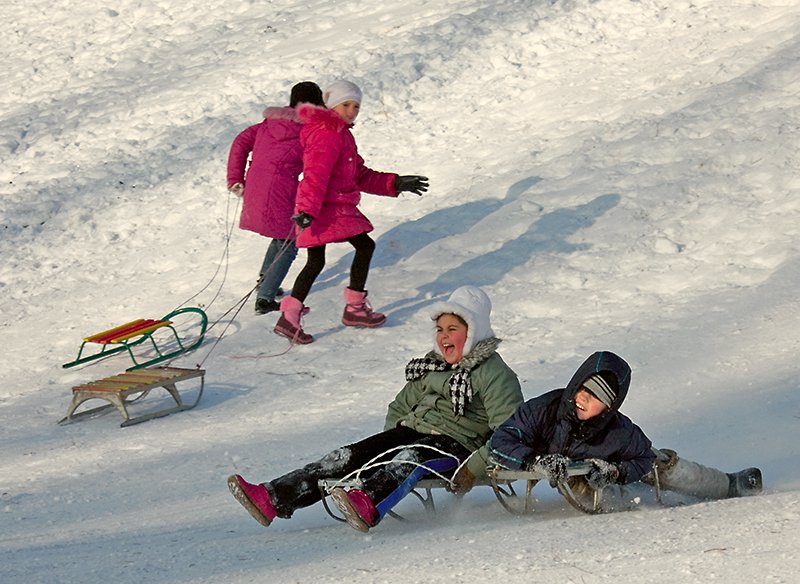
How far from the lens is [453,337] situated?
5629mm

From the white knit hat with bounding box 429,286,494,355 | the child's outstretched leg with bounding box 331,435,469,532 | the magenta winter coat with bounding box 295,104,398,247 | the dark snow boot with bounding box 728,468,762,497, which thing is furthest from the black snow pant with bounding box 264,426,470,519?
the magenta winter coat with bounding box 295,104,398,247

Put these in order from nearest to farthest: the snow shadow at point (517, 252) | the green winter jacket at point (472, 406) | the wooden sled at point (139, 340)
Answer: the green winter jacket at point (472, 406) → the wooden sled at point (139, 340) → the snow shadow at point (517, 252)

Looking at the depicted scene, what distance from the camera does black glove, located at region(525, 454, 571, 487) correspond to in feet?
16.4

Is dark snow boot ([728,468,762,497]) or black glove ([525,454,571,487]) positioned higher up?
black glove ([525,454,571,487])

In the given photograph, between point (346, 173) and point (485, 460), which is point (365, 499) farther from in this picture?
point (346, 173)

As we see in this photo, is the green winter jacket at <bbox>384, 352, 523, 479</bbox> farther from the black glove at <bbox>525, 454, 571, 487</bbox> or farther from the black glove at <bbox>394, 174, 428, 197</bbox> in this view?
the black glove at <bbox>394, 174, 428, 197</bbox>

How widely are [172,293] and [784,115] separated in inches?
209

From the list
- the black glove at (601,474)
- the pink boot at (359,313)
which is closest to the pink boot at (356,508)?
the black glove at (601,474)

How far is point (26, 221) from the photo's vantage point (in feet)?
37.2

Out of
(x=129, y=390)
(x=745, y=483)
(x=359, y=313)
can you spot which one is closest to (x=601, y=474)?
(x=745, y=483)

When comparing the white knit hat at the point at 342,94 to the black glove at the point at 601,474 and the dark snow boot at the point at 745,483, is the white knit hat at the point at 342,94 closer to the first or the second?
the dark snow boot at the point at 745,483

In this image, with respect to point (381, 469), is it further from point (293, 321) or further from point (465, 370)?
point (293, 321)

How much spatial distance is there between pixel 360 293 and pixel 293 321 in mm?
520

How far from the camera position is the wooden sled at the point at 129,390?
24.6 ft
